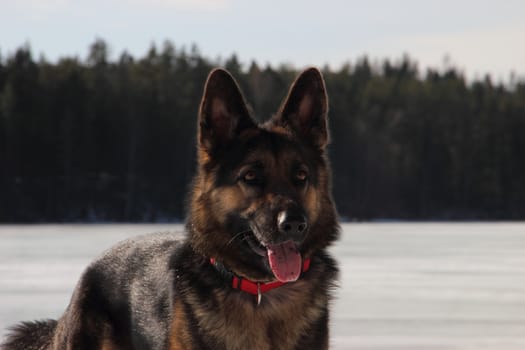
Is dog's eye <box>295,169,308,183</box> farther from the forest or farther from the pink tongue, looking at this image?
the forest

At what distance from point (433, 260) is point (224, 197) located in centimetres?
1637

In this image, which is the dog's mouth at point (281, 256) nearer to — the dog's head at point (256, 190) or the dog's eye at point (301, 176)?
the dog's head at point (256, 190)

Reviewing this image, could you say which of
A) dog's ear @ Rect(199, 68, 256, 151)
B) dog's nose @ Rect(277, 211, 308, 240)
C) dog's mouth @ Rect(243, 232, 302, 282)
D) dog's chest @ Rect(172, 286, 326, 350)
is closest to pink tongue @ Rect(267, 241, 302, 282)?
dog's mouth @ Rect(243, 232, 302, 282)

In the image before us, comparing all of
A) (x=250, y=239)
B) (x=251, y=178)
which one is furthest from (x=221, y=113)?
(x=250, y=239)

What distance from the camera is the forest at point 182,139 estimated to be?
77.8m

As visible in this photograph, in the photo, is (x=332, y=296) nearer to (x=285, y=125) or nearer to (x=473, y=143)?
(x=285, y=125)

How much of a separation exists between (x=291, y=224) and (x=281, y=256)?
29cm

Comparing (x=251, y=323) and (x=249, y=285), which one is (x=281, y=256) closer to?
(x=249, y=285)

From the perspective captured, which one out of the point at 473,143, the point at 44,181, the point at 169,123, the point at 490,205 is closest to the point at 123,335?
the point at 44,181

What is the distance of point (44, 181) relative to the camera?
7681cm

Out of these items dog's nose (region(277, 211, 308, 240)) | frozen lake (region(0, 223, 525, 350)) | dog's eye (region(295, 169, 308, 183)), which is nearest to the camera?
dog's nose (region(277, 211, 308, 240))

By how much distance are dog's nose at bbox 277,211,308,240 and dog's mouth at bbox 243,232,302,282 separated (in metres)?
0.14

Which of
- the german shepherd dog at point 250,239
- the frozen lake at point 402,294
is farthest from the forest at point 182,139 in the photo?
the german shepherd dog at point 250,239

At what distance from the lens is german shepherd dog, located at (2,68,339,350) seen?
509cm
